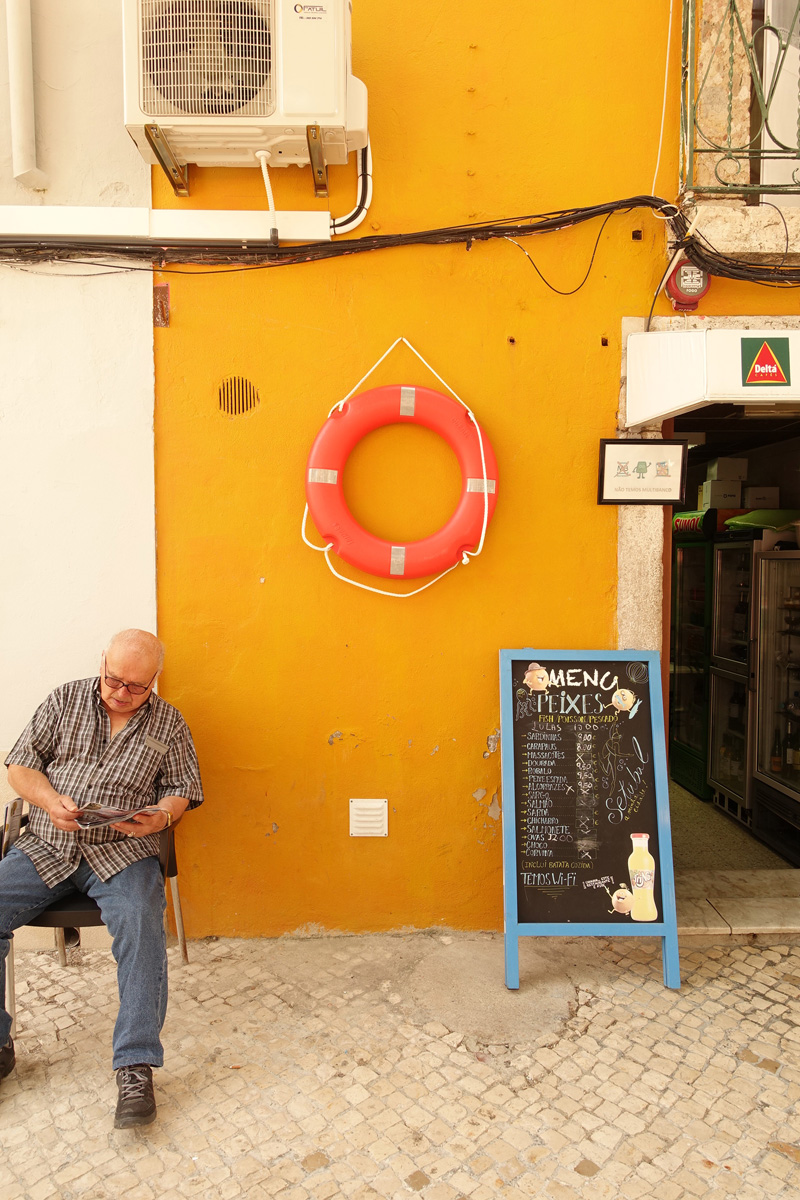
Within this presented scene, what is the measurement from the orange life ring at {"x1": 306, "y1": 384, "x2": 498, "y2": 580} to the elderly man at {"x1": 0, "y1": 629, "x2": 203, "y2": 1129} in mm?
667

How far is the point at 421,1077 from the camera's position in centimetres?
192

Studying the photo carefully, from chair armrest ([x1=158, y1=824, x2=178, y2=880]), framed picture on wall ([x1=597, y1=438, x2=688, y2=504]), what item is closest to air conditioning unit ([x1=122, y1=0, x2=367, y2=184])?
framed picture on wall ([x1=597, y1=438, x2=688, y2=504])

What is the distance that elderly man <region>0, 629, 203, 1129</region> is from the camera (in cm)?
191

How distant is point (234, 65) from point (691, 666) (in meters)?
3.98

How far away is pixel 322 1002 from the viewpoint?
224 cm

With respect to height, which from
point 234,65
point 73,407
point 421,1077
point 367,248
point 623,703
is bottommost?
point 421,1077

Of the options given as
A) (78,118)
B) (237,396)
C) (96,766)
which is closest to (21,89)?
(78,118)

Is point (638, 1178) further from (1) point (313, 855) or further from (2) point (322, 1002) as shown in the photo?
(1) point (313, 855)

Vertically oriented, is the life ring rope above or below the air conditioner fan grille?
below

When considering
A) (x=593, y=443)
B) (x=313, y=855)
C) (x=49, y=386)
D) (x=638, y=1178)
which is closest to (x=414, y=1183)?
(x=638, y=1178)

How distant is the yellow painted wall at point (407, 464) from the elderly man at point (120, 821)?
336mm

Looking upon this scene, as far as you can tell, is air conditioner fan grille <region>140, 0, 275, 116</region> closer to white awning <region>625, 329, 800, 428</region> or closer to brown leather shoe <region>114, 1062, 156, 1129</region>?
white awning <region>625, 329, 800, 428</region>

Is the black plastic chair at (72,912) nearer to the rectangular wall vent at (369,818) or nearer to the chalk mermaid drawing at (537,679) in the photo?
the rectangular wall vent at (369,818)

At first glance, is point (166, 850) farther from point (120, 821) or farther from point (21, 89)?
point (21, 89)
